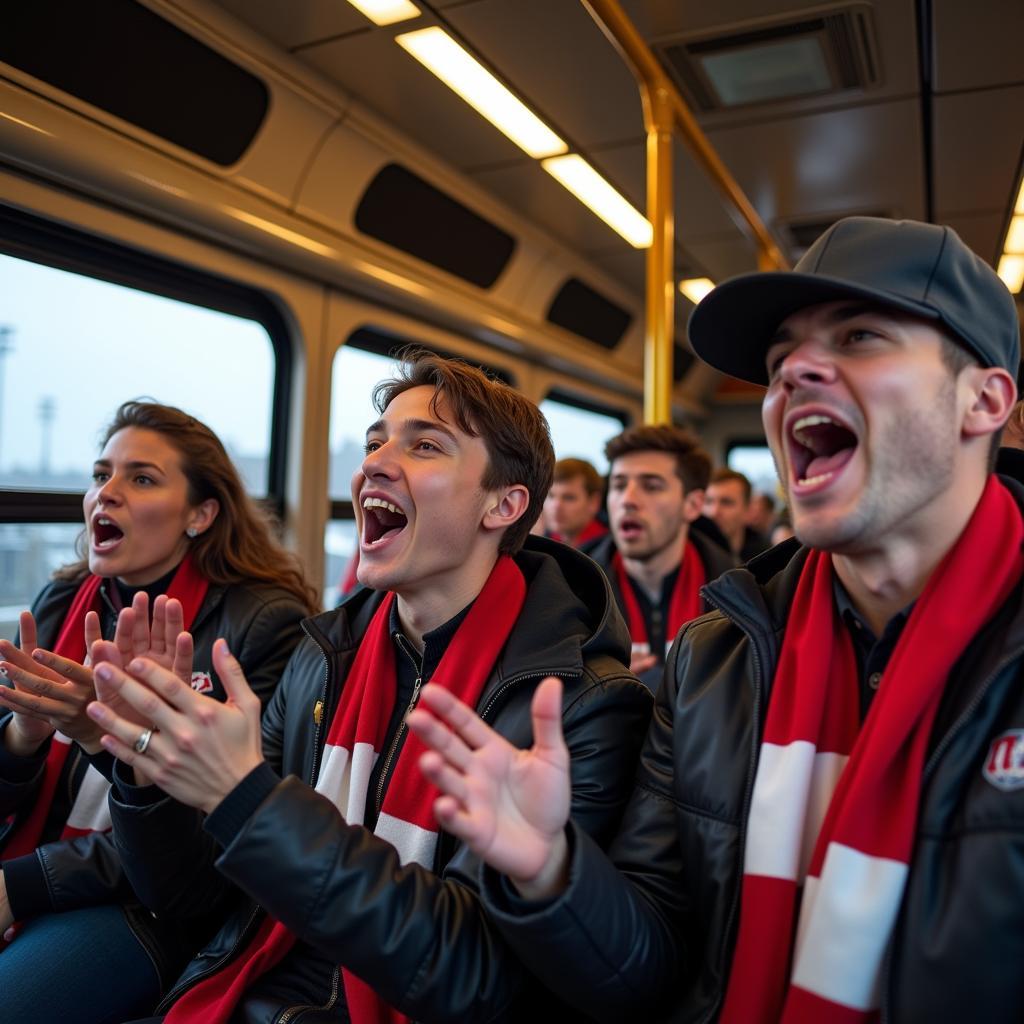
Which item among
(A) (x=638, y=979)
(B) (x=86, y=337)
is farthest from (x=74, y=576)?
(A) (x=638, y=979)

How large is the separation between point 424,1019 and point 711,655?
0.69 meters

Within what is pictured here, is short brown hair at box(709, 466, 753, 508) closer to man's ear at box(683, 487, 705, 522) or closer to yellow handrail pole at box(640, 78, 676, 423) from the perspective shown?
man's ear at box(683, 487, 705, 522)

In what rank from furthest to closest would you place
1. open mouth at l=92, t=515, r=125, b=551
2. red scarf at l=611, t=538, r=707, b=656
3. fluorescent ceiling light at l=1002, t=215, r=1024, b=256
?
1. fluorescent ceiling light at l=1002, t=215, r=1024, b=256
2. red scarf at l=611, t=538, r=707, b=656
3. open mouth at l=92, t=515, r=125, b=551

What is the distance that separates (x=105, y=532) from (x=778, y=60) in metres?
3.04

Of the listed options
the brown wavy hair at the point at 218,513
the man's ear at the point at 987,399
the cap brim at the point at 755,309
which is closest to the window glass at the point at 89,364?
the brown wavy hair at the point at 218,513

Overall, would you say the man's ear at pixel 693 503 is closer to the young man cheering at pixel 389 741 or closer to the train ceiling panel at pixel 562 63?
the train ceiling panel at pixel 562 63

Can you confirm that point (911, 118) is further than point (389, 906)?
Yes

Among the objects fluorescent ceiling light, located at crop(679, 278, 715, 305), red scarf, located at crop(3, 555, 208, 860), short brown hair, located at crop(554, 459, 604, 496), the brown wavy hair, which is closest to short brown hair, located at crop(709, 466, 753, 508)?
fluorescent ceiling light, located at crop(679, 278, 715, 305)

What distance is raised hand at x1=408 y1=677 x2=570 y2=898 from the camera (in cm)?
109

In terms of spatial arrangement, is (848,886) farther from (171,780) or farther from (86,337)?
(86,337)

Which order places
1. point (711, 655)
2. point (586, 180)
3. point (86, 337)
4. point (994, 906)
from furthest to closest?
point (586, 180) → point (86, 337) → point (711, 655) → point (994, 906)

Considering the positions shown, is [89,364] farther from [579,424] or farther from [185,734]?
[579,424]

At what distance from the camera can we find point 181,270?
3.36 meters

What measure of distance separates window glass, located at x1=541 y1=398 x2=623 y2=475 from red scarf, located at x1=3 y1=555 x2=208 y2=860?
4.05 m
